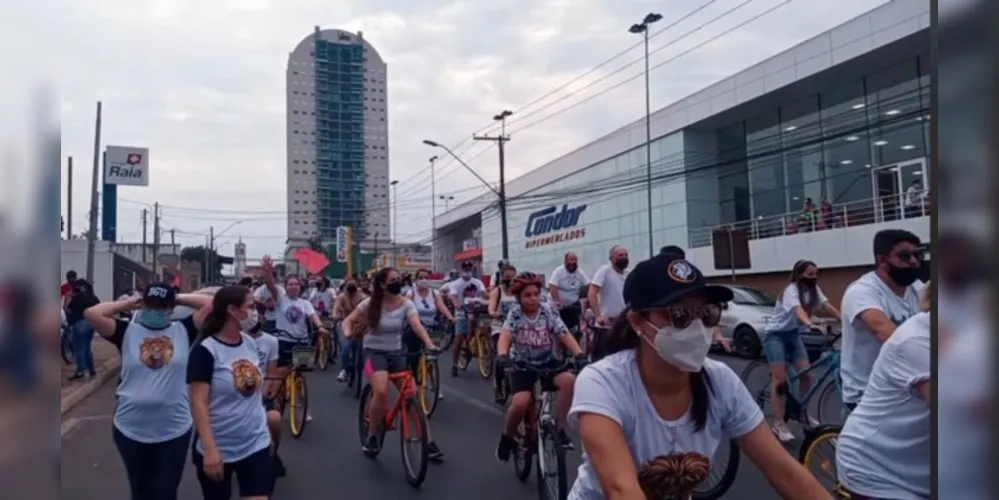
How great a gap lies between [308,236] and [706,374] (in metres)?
45.9

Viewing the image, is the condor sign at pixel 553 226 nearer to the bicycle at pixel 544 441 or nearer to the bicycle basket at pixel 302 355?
the bicycle basket at pixel 302 355

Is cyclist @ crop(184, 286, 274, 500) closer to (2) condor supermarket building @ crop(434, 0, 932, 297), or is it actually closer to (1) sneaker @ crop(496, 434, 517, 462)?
(1) sneaker @ crop(496, 434, 517, 462)

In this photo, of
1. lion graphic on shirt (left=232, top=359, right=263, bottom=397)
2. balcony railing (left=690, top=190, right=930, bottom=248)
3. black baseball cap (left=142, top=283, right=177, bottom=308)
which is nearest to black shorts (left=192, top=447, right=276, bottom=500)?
lion graphic on shirt (left=232, top=359, right=263, bottom=397)

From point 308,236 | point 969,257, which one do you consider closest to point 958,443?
point 969,257

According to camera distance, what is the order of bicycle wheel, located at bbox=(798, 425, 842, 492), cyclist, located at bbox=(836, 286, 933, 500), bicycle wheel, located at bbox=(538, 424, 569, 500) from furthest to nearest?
bicycle wheel, located at bbox=(538, 424, 569, 500) → bicycle wheel, located at bbox=(798, 425, 842, 492) → cyclist, located at bbox=(836, 286, 933, 500)

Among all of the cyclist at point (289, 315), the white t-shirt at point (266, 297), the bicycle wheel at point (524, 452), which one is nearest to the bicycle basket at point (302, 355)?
the cyclist at point (289, 315)

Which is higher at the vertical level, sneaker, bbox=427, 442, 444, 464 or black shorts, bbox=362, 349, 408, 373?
black shorts, bbox=362, 349, 408, 373

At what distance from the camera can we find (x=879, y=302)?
4.36 m

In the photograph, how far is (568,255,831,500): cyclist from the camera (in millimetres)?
2426

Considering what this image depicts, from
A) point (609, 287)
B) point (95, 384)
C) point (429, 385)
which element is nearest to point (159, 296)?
point (429, 385)

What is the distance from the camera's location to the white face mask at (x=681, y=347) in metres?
2.54

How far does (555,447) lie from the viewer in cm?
580

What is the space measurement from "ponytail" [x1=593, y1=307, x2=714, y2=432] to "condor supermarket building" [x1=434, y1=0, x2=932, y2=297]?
17081 mm

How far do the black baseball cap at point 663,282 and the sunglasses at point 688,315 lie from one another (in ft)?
0.12
